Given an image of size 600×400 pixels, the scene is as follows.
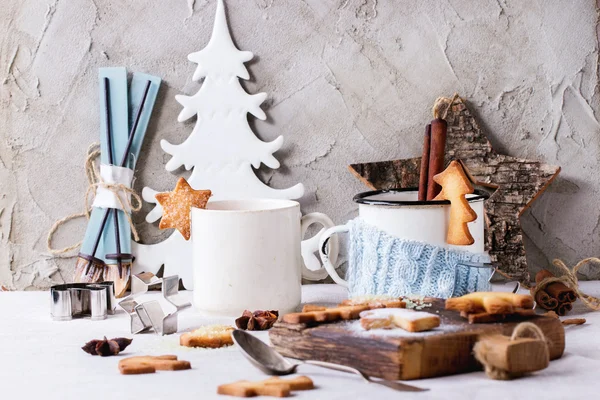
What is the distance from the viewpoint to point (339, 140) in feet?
3.45

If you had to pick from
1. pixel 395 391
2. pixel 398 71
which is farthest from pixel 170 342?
pixel 398 71

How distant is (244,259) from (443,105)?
1.28ft

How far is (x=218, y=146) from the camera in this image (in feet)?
3.41

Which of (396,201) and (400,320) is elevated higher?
(396,201)

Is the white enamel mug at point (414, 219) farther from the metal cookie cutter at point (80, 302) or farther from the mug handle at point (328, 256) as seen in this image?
the metal cookie cutter at point (80, 302)

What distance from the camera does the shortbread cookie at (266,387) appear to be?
584 millimetres

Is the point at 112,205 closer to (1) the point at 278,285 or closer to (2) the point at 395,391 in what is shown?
(1) the point at 278,285

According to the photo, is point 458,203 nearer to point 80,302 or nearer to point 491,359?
point 491,359

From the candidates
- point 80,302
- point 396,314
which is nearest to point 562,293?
point 396,314

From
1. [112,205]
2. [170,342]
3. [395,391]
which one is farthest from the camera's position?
[112,205]

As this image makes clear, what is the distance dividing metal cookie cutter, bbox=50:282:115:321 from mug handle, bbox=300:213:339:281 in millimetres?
255

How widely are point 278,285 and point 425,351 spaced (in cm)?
28

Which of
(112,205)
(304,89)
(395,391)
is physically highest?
(304,89)

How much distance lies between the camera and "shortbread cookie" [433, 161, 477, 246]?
0.80m
